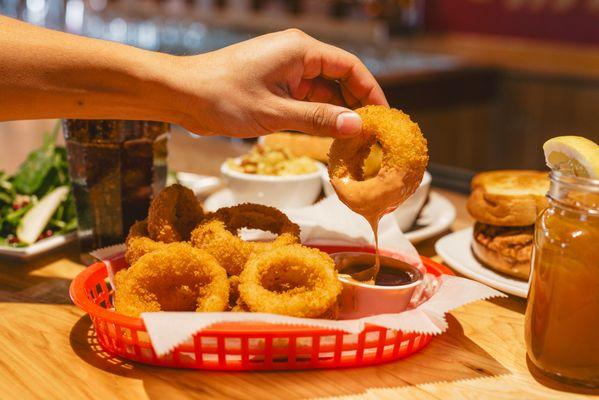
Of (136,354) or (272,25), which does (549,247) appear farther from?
(272,25)

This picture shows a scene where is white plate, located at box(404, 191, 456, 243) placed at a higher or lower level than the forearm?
lower

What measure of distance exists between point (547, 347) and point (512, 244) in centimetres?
47

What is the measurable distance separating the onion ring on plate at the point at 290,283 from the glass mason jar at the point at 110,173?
59cm

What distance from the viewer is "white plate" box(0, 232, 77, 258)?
1714mm

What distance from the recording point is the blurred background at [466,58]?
518cm

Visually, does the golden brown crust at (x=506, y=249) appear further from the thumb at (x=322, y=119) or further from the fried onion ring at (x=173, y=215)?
the fried onion ring at (x=173, y=215)

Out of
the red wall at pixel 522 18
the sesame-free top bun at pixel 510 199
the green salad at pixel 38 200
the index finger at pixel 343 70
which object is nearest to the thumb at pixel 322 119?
the index finger at pixel 343 70

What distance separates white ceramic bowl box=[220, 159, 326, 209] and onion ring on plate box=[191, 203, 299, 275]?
514 millimetres

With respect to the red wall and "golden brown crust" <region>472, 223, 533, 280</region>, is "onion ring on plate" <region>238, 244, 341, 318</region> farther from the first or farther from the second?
the red wall

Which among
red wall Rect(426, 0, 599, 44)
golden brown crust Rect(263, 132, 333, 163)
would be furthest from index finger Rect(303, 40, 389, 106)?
red wall Rect(426, 0, 599, 44)

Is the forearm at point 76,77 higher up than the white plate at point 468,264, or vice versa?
the forearm at point 76,77

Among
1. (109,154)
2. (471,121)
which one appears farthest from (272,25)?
(109,154)

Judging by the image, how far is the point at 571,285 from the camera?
1.15 meters

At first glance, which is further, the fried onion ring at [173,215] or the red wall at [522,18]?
the red wall at [522,18]
